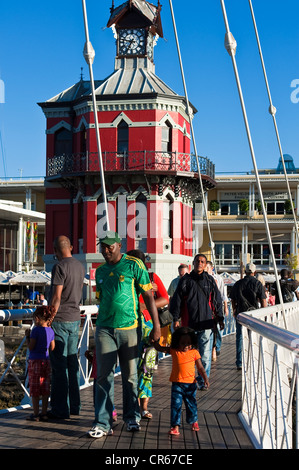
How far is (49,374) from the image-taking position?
7.71 meters

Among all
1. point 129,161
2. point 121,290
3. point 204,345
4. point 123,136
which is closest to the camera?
point 121,290

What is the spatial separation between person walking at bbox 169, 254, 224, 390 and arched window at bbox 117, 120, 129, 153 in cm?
2591

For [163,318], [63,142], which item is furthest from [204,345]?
[63,142]

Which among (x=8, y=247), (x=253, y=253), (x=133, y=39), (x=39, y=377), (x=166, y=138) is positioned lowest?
(x=39, y=377)

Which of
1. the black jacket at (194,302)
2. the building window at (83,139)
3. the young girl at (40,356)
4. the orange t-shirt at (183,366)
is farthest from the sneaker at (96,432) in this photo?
the building window at (83,139)

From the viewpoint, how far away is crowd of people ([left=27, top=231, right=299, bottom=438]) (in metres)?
6.58

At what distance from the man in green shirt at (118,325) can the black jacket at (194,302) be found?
2728 millimetres

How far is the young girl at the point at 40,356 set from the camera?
24.0 feet

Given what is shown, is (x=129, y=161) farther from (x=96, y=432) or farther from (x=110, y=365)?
(x=96, y=432)

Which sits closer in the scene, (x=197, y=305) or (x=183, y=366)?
(x=183, y=366)

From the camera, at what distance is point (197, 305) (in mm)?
9383

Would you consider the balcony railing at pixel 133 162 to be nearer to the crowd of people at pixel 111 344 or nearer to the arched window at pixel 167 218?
the arched window at pixel 167 218

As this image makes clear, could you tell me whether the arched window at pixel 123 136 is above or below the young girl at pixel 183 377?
above

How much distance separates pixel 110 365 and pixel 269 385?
1607mm
